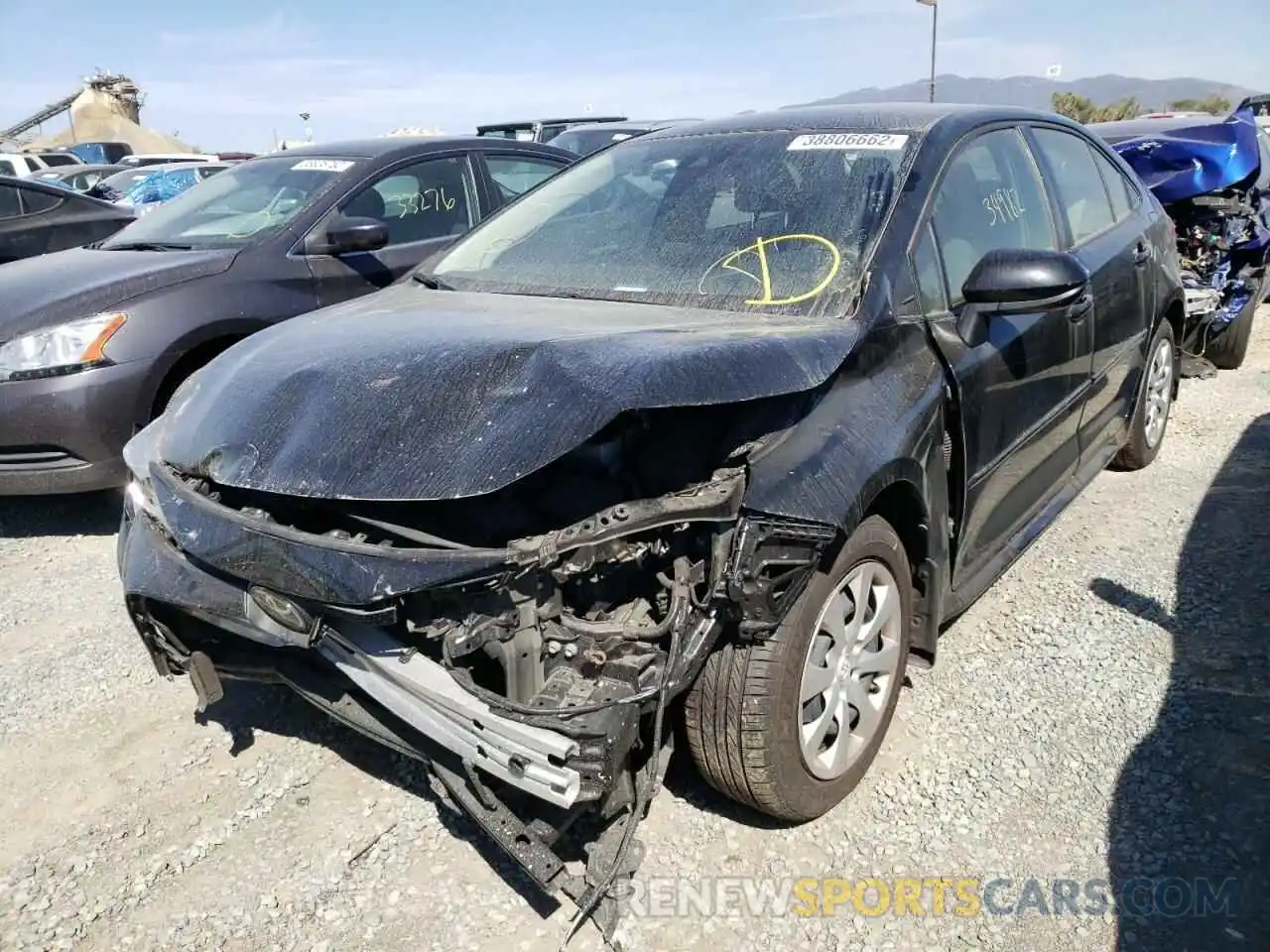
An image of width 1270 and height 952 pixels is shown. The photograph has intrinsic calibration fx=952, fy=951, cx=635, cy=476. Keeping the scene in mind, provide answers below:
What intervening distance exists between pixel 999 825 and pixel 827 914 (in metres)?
0.54

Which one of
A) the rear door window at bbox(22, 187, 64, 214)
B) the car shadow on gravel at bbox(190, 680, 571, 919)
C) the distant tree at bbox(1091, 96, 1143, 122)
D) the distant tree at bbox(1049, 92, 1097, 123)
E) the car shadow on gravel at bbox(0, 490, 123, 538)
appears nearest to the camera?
the car shadow on gravel at bbox(190, 680, 571, 919)

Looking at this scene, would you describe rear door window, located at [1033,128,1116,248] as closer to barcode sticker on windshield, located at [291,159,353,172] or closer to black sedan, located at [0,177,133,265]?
barcode sticker on windshield, located at [291,159,353,172]

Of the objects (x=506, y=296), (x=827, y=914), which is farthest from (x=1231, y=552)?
(x=506, y=296)

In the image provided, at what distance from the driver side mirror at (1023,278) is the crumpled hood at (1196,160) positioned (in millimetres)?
4333

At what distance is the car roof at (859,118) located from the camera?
2991 mm

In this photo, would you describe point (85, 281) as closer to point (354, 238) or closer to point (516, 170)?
point (354, 238)

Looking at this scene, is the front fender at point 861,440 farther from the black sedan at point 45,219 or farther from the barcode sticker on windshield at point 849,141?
the black sedan at point 45,219

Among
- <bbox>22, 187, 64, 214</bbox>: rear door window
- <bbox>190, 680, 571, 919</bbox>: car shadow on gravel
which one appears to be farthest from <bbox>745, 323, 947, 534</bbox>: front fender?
<bbox>22, 187, 64, 214</bbox>: rear door window

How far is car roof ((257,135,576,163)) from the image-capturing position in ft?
17.1

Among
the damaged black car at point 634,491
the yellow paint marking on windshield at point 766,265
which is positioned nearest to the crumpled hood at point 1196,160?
the damaged black car at point 634,491

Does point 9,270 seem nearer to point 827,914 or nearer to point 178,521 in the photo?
point 178,521

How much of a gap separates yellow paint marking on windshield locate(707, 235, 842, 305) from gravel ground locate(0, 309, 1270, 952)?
1298 millimetres

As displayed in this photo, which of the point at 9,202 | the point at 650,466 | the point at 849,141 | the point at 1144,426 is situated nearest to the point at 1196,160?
the point at 1144,426

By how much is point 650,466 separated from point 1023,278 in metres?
1.22
